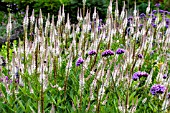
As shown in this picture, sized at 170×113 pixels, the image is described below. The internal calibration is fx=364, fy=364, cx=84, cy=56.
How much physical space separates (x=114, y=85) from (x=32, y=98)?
0.90 m

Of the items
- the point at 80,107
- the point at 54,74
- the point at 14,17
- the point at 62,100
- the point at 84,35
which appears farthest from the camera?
the point at 14,17

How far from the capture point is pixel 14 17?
11.2 metres

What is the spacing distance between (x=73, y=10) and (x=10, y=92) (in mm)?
6849

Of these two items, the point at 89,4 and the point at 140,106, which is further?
the point at 89,4

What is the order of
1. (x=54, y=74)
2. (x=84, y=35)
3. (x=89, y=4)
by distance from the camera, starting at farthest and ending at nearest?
(x=89, y=4), (x=84, y=35), (x=54, y=74)

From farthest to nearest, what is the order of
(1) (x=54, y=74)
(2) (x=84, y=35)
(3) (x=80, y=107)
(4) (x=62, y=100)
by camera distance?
1. (2) (x=84, y=35)
2. (1) (x=54, y=74)
3. (4) (x=62, y=100)
4. (3) (x=80, y=107)

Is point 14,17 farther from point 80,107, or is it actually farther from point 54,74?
point 80,107

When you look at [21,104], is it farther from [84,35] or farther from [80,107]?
[84,35]

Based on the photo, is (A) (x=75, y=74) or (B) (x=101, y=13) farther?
(B) (x=101, y=13)

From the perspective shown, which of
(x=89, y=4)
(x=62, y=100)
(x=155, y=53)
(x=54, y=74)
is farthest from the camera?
(x=89, y=4)

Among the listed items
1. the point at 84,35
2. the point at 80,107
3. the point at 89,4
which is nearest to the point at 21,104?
the point at 80,107

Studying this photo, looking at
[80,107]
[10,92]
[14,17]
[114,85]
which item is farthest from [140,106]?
[14,17]

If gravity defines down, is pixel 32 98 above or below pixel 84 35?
below

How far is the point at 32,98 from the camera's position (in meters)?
3.85
